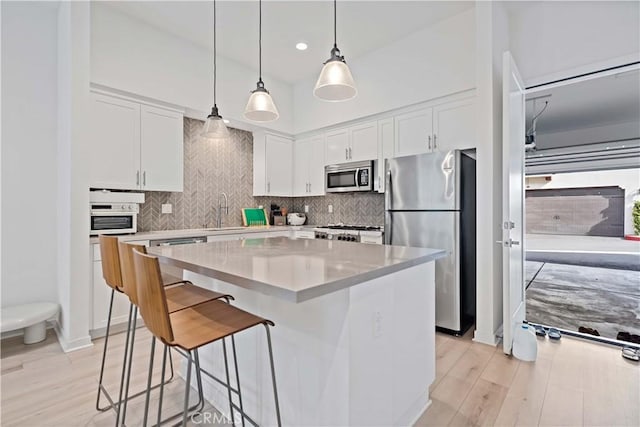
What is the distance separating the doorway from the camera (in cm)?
334

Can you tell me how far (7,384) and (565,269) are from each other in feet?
26.7

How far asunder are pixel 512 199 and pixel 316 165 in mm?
2594

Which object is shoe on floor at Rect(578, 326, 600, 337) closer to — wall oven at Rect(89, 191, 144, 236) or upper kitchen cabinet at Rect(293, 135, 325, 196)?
upper kitchen cabinet at Rect(293, 135, 325, 196)

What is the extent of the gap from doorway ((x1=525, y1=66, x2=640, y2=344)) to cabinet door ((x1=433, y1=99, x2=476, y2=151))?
27.9 inches

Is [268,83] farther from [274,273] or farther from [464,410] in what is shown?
[464,410]

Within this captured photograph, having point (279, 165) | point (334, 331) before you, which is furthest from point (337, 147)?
point (334, 331)

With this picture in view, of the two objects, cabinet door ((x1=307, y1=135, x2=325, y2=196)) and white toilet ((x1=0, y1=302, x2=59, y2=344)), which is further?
cabinet door ((x1=307, y1=135, x2=325, y2=196))

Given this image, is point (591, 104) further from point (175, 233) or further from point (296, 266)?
point (175, 233)

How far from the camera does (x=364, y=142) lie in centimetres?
392

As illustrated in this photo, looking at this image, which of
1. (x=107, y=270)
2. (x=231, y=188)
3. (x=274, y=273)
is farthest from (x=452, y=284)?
(x=231, y=188)

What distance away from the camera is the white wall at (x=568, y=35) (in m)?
2.47

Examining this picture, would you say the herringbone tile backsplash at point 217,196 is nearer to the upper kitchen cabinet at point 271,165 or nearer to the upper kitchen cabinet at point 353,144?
the upper kitchen cabinet at point 271,165

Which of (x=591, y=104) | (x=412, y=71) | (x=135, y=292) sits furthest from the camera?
(x=591, y=104)

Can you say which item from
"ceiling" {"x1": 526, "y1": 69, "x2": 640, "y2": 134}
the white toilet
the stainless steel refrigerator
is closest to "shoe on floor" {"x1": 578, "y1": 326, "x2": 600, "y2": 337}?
the stainless steel refrigerator
